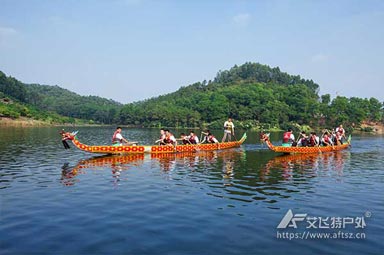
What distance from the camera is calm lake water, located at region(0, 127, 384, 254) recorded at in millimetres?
10125

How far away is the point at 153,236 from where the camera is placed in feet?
35.3

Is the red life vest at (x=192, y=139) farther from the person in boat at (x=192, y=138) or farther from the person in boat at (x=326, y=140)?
the person in boat at (x=326, y=140)

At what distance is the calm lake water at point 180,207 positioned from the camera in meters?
10.1

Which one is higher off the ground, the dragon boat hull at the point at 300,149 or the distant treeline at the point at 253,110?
the distant treeline at the point at 253,110

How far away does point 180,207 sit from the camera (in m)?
14.0

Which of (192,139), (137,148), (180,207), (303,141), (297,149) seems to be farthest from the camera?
(192,139)

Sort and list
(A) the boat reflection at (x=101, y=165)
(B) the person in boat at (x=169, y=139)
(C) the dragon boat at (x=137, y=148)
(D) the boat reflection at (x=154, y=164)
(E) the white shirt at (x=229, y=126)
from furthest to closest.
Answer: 1. (E) the white shirt at (x=229, y=126)
2. (B) the person in boat at (x=169, y=139)
3. (C) the dragon boat at (x=137, y=148)
4. (D) the boat reflection at (x=154, y=164)
5. (A) the boat reflection at (x=101, y=165)

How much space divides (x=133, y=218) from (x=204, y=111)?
13708cm

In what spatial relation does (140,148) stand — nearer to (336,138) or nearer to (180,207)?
(180,207)

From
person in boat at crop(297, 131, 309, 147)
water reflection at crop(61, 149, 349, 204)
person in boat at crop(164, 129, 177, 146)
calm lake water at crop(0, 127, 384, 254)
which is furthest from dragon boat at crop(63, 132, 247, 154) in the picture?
person in boat at crop(297, 131, 309, 147)

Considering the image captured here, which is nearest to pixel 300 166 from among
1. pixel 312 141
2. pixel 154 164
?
pixel 312 141

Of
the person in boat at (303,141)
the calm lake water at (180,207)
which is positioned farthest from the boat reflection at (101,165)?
the person in boat at (303,141)

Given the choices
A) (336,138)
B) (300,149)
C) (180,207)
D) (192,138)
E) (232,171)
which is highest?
(336,138)

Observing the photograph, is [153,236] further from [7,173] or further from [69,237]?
[7,173]
